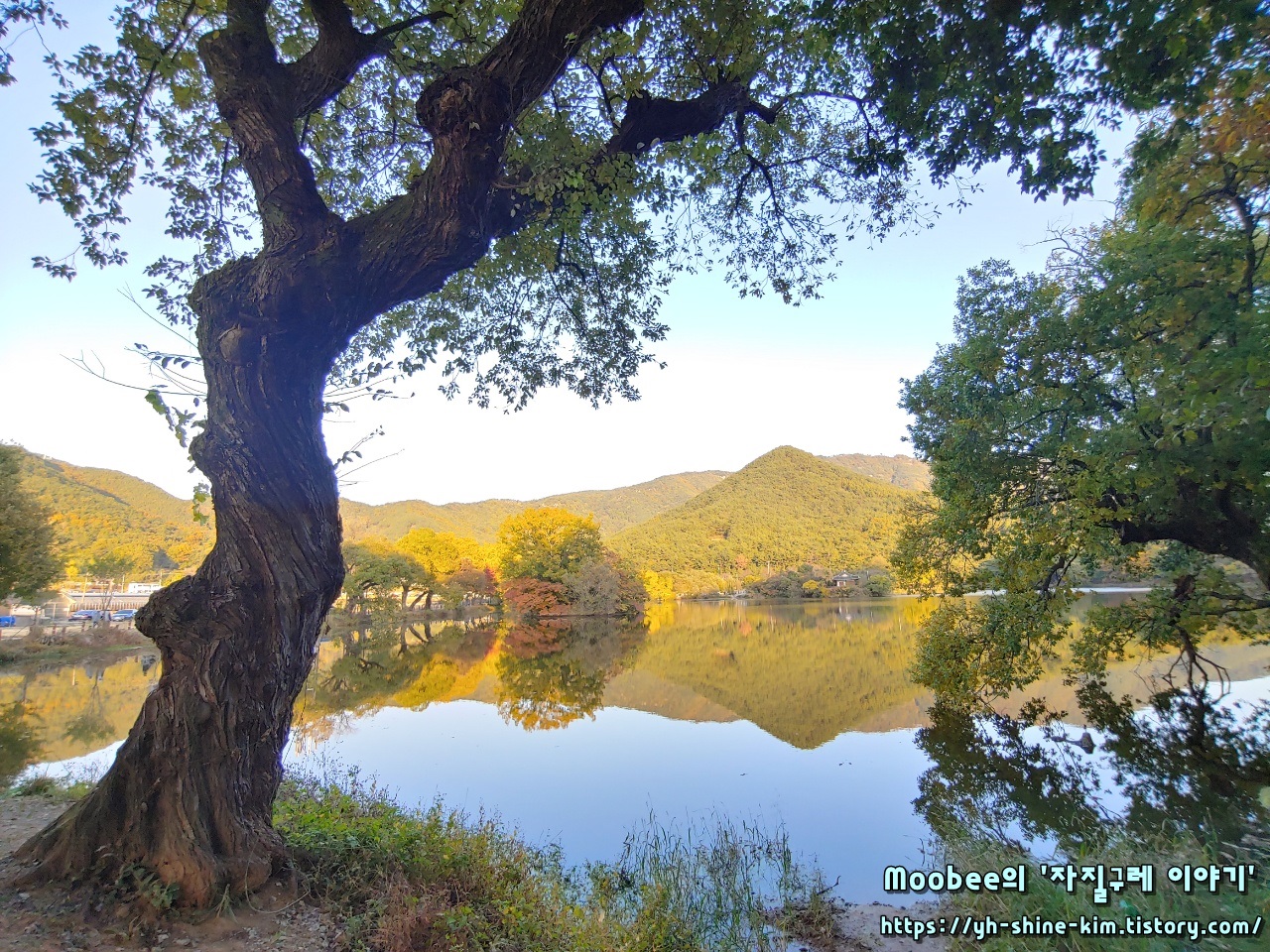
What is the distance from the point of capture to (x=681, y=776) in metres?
9.45

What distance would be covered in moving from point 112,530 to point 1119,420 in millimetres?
66622

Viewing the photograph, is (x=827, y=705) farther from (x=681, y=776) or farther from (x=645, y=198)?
(x=645, y=198)

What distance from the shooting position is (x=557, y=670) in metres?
20.6

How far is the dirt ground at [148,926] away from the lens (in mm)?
2506

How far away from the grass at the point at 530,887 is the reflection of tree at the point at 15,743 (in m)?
5.00

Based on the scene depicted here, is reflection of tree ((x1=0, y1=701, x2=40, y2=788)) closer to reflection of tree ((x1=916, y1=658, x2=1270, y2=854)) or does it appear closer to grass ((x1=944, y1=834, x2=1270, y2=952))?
grass ((x1=944, y1=834, x2=1270, y2=952))

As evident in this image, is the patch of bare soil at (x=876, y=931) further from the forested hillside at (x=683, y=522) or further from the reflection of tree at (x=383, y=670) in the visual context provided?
the forested hillside at (x=683, y=522)

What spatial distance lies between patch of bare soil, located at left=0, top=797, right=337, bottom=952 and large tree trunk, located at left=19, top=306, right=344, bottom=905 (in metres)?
0.11

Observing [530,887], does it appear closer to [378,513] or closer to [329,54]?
[329,54]

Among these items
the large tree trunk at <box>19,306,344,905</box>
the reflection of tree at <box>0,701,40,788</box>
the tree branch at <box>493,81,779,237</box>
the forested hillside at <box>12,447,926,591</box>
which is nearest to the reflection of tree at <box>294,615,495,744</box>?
the reflection of tree at <box>0,701,40,788</box>

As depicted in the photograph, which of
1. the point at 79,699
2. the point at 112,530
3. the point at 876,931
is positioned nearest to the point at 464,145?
the point at 876,931

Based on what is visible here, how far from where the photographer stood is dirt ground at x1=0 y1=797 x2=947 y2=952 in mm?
2506

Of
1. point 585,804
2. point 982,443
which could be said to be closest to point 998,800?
point 982,443

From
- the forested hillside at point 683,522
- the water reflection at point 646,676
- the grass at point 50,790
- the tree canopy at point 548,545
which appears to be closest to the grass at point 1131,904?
the water reflection at point 646,676
